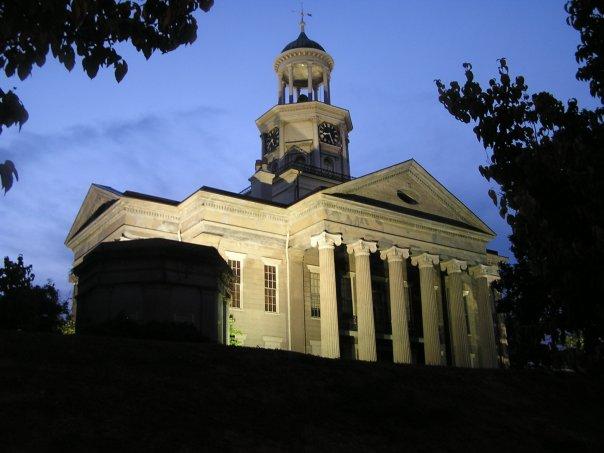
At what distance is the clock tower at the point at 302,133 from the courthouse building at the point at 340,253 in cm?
63

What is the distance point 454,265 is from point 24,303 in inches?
873

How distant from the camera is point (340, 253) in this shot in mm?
39625

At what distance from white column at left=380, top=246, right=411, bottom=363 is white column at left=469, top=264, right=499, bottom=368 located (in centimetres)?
604

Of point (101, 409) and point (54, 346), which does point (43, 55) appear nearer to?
point (101, 409)

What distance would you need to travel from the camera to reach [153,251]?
21344 millimetres

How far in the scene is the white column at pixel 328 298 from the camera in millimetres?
32719

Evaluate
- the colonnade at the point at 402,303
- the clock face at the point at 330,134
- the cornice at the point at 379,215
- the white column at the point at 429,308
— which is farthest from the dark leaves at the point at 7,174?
the clock face at the point at 330,134

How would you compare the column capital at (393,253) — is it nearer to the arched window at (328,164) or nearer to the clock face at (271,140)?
the arched window at (328,164)

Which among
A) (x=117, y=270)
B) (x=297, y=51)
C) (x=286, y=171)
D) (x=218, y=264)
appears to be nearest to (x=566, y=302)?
(x=218, y=264)

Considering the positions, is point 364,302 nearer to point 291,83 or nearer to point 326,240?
point 326,240

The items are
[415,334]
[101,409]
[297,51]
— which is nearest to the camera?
[101,409]

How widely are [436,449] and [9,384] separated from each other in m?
7.71

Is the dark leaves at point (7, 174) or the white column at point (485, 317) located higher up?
the white column at point (485, 317)

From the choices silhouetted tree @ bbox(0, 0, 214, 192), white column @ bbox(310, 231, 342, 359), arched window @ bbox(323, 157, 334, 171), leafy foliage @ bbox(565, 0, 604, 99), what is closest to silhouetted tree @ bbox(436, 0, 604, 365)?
leafy foliage @ bbox(565, 0, 604, 99)
